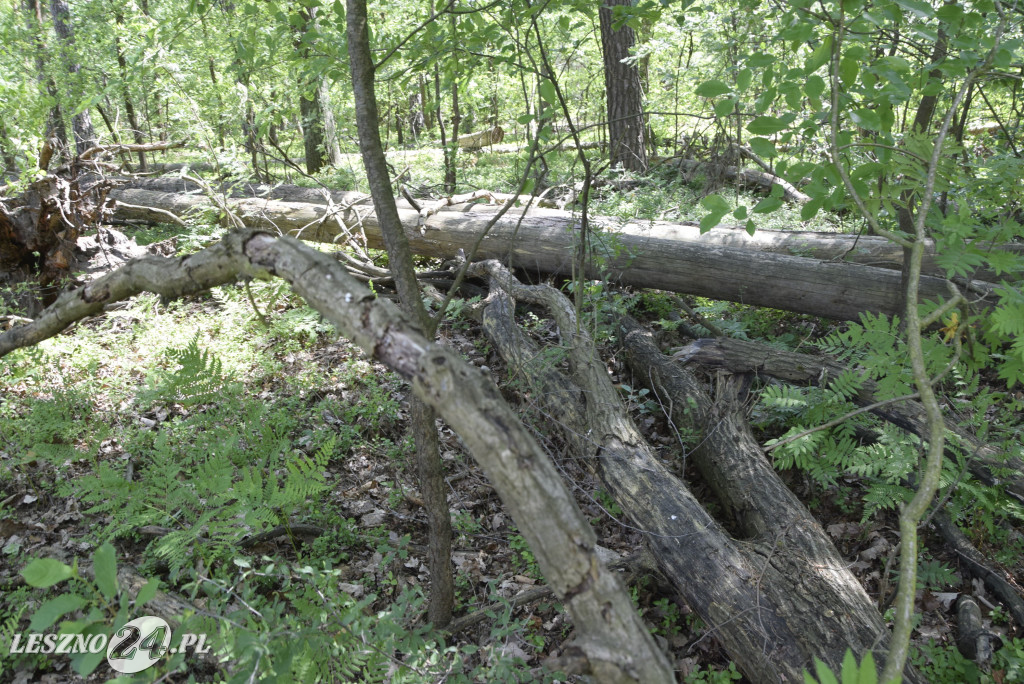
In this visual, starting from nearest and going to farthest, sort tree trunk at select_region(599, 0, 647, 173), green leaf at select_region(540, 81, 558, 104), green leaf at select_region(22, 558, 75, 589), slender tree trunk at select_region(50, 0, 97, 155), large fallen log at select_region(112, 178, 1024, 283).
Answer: green leaf at select_region(22, 558, 75, 589), green leaf at select_region(540, 81, 558, 104), large fallen log at select_region(112, 178, 1024, 283), slender tree trunk at select_region(50, 0, 97, 155), tree trunk at select_region(599, 0, 647, 173)

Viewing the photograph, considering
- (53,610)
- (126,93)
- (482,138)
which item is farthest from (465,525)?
(482,138)

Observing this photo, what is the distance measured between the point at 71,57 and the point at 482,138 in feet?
36.0

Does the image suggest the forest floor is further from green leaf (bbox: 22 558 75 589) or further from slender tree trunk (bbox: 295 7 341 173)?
slender tree trunk (bbox: 295 7 341 173)

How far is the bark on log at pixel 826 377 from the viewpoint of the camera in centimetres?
328

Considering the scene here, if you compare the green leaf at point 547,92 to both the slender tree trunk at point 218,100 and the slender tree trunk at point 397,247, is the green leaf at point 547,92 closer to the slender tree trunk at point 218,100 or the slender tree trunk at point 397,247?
the slender tree trunk at point 397,247

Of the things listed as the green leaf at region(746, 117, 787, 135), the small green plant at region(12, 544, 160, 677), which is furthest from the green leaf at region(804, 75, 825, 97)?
the small green plant at region(12, 544, 160, 677)

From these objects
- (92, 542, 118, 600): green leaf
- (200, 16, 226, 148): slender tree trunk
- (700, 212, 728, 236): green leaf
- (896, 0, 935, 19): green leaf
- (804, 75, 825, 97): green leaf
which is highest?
(200, 16, 226, 148): slender tree trunk

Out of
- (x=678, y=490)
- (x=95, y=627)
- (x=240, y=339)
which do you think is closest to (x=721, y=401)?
(x=678, y=490)

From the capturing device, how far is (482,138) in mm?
17797

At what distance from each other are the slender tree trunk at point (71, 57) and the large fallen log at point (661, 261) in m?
3.36

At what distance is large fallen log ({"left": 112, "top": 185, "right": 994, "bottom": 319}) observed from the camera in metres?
4.94

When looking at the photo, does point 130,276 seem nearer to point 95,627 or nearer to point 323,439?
point 95,627

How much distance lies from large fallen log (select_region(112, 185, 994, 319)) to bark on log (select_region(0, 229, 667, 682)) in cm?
269

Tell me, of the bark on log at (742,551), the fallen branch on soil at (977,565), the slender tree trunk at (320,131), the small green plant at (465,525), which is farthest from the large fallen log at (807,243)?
the slender tree trunk at (320,131)
